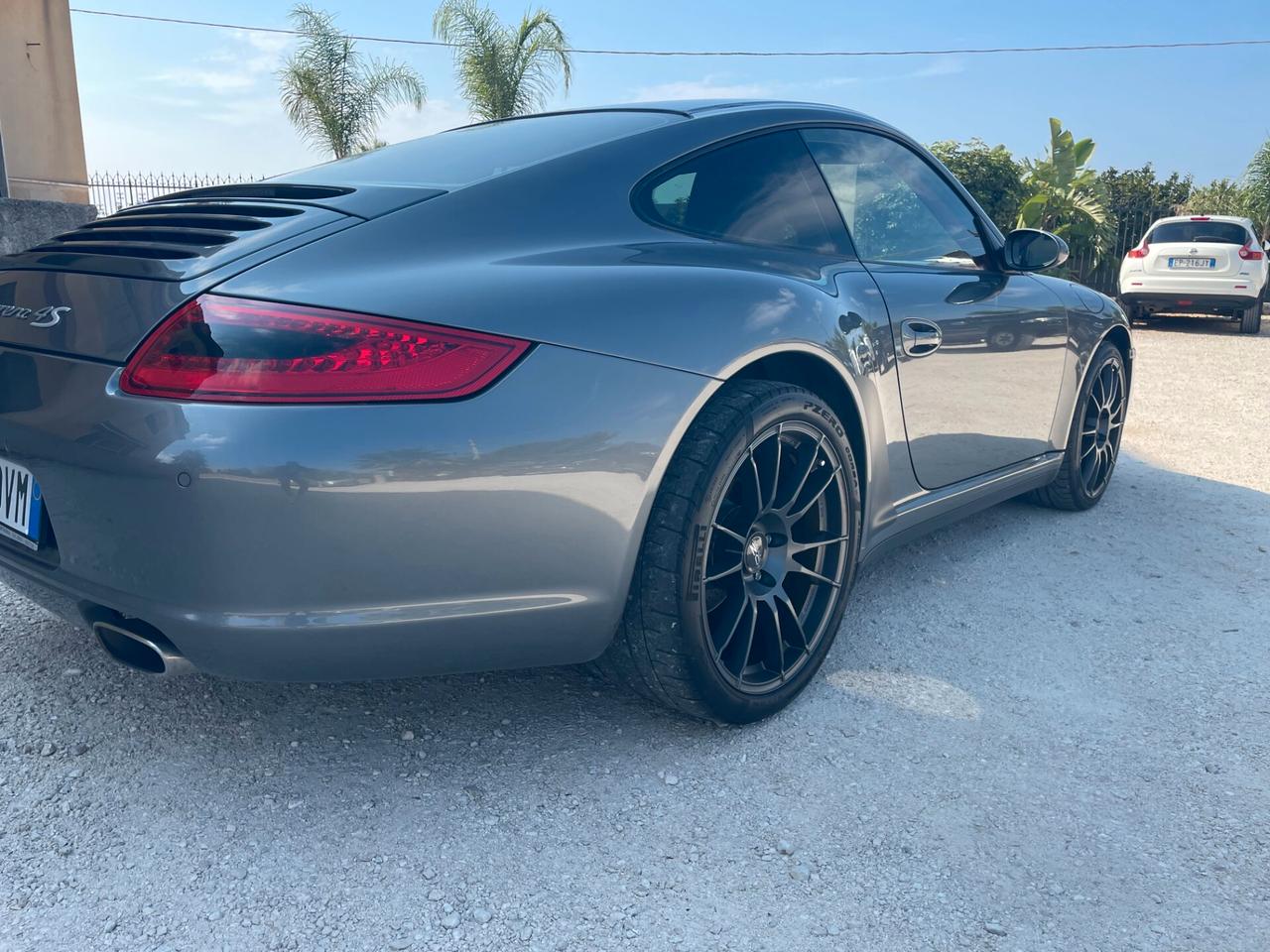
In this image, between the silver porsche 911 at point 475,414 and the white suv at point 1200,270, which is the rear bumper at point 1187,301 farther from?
the silver porsche 911 at point 475,414

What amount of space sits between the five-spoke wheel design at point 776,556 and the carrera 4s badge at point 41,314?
1.31m

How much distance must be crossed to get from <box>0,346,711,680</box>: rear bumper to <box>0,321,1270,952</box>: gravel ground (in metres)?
0.37

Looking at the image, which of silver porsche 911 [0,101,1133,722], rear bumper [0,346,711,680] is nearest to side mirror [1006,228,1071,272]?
silver porsche 911 [0,101,1133,722]

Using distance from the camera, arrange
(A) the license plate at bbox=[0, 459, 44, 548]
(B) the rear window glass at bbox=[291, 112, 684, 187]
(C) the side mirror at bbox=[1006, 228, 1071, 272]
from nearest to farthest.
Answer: (A) the license plate at bbox=[0, 459, 44, 548]
(B) the rear window glass at bbox=[291, 112, 684, 187]
(C) the side mirror at bbox=[1006, 228, 1071, 272]

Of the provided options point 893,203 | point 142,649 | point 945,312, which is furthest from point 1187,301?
point 142,649

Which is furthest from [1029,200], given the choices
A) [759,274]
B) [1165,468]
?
[759,274]

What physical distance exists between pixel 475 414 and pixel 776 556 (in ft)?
3.20

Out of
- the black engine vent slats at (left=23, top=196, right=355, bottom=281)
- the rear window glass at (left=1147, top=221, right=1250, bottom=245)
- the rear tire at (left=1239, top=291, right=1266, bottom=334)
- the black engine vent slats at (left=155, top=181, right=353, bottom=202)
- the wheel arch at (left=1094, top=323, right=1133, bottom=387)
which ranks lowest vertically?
the rear tire at (left=1239, top=291, right=1266, bottom=334)

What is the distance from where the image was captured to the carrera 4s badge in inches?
73.8

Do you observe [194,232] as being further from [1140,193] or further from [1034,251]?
[1140,193]

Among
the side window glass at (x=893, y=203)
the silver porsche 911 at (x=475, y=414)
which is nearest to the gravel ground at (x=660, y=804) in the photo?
the silver porsche 911 at (x=475, y=414)

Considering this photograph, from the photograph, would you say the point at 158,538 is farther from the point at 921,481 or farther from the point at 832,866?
the point at 921,481

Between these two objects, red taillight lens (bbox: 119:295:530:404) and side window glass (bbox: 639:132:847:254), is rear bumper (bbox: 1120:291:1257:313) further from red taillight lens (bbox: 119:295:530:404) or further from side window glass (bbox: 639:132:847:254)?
red taillight lens (bbox: 119:295:530:404)

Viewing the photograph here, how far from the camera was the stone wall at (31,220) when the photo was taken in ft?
29.2
